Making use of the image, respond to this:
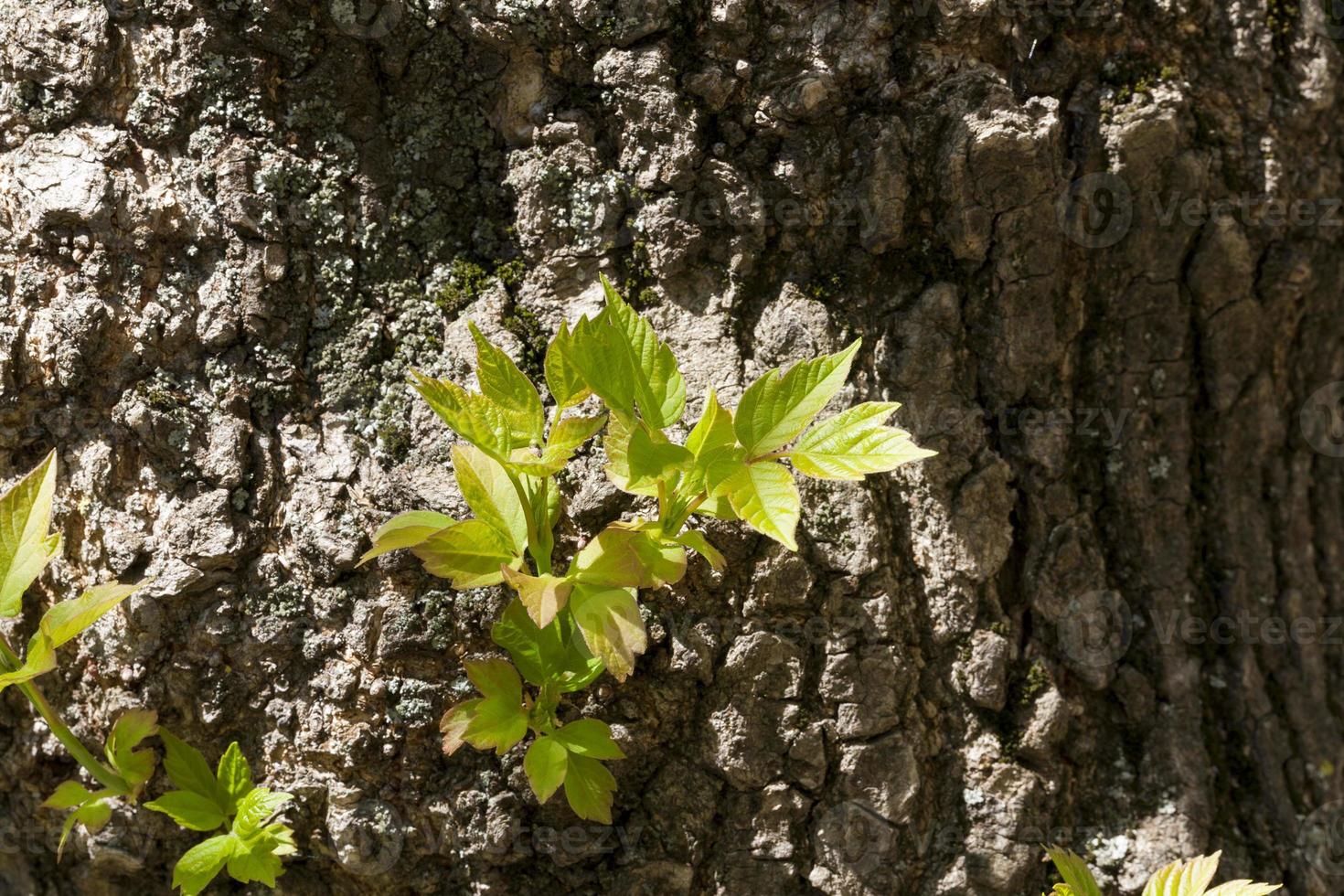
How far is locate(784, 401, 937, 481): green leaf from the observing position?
1413mm

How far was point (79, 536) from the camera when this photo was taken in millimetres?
1754

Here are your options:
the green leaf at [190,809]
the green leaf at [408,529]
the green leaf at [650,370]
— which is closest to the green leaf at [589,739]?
the green leaf at [408,529]

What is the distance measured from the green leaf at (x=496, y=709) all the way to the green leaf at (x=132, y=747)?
547 mm

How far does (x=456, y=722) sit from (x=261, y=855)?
39 cm

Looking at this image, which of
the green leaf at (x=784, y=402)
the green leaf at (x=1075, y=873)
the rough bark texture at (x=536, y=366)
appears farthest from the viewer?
the rough bark texture at (x=536, y=366)

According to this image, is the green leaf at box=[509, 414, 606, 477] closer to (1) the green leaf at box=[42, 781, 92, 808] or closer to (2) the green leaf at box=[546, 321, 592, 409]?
(2) the green leaf at box=[546, 321, 592, 409]

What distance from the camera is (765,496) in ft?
4.55

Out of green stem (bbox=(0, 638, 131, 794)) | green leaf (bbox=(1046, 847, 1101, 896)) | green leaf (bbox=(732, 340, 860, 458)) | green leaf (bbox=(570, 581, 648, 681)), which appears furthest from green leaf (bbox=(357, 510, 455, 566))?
green leaf (bbox=(1046, 847, 1101, 896))

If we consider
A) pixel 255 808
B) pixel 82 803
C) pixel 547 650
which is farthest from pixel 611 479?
pixel 82 803

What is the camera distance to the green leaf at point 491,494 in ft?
5.05

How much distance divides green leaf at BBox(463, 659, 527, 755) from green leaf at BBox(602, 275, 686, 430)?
453 millimetres

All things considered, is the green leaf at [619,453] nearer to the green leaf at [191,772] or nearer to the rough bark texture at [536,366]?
the rough bark texture at [536,366]

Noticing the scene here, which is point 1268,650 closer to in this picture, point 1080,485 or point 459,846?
point 1080,485

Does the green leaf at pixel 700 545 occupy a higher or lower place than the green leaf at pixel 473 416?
lower
